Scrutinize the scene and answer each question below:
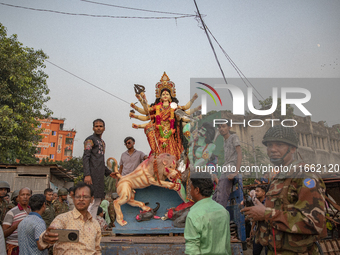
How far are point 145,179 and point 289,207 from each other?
3.22 metres

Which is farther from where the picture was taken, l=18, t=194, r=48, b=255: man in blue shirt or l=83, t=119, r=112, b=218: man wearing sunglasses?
l=83, t=119, r=112, b=218: man wearing sunglasses

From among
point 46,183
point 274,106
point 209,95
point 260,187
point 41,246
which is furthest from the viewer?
point 46,183

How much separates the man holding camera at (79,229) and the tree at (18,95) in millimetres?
11323

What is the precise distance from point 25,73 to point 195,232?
555 inches

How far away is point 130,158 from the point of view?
19.9ft

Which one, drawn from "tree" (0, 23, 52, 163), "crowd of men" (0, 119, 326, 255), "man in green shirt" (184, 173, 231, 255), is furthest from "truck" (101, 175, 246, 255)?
"tree" (0, 23, 52, 163)

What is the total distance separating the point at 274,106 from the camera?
395 cm

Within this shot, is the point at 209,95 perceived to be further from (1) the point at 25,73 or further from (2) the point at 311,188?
(1) the point at 25,73

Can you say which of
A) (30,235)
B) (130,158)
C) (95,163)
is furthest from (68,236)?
(130,158)

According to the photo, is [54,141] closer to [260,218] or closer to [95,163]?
[95,163]

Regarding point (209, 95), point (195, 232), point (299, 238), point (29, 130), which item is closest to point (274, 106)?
point (209, 95)

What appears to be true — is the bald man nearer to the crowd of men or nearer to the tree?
the crowd of men

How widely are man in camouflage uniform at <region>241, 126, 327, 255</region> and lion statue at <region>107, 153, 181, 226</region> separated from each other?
265 centimetres

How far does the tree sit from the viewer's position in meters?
13.2
